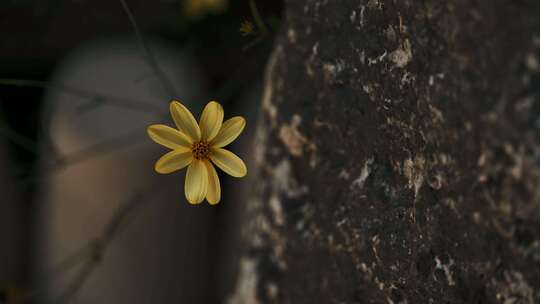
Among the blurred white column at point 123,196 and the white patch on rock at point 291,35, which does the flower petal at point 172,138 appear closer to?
the white patch on rock at point 291,35

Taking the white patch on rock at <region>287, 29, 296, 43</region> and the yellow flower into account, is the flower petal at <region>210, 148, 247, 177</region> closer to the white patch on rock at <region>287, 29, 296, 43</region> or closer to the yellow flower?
the yellow flower

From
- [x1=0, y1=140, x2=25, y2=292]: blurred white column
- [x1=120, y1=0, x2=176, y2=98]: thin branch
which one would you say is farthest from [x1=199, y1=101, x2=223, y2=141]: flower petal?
[x1=0, y1=140, x2=25, y2=292]: blurred white column

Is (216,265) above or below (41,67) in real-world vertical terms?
below

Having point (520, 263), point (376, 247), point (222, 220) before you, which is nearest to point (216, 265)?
point (222, 220)

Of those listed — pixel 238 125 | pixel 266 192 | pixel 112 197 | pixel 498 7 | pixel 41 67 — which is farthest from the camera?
pixel 41 67

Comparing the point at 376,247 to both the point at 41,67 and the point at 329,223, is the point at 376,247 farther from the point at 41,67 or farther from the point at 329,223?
the point at 41,67

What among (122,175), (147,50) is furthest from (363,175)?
(122,175)

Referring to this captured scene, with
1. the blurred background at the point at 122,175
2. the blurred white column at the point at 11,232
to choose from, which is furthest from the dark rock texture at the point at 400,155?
the blurred white column at the point at 11,232

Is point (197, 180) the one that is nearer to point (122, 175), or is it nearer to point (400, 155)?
point (400, 155)
